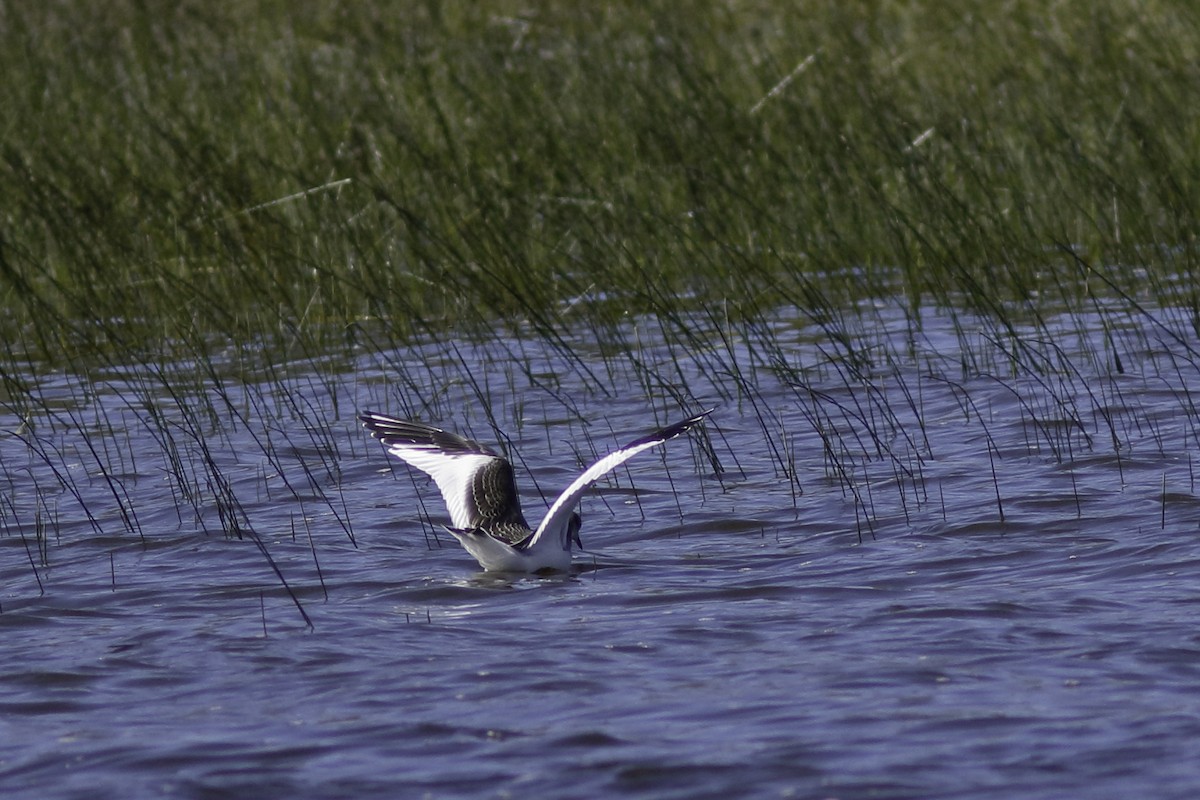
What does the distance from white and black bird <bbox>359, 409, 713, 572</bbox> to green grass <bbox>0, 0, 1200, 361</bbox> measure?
150 cm

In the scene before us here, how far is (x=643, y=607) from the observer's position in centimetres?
501

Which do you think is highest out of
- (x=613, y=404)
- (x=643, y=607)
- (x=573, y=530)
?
Answer: (x=613, y=404)

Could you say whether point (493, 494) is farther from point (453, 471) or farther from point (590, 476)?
point (590, 476)

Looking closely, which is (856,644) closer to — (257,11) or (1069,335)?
(1069,335)

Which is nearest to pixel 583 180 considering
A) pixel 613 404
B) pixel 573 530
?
pixel 613 404

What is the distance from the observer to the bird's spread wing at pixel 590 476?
507cm

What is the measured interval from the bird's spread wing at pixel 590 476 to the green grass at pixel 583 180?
7.38ft

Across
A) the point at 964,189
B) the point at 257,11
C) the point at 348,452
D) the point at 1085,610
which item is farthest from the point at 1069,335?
the point at 257,11

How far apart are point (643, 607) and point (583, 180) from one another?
4.57 meters

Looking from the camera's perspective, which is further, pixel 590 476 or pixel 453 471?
pixel 453 471

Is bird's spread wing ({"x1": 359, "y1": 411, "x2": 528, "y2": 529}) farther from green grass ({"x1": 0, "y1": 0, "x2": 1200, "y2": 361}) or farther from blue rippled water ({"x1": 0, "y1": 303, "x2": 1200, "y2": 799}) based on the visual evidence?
green grass ({"x1": 0, "y1": 0, "x2": 1200, "y2": 361})

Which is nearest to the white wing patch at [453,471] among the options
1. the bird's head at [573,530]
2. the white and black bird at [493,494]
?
the white and black bird at [493,494]

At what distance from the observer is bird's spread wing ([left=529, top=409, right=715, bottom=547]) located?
5066 mm

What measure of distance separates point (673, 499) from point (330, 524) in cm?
118
